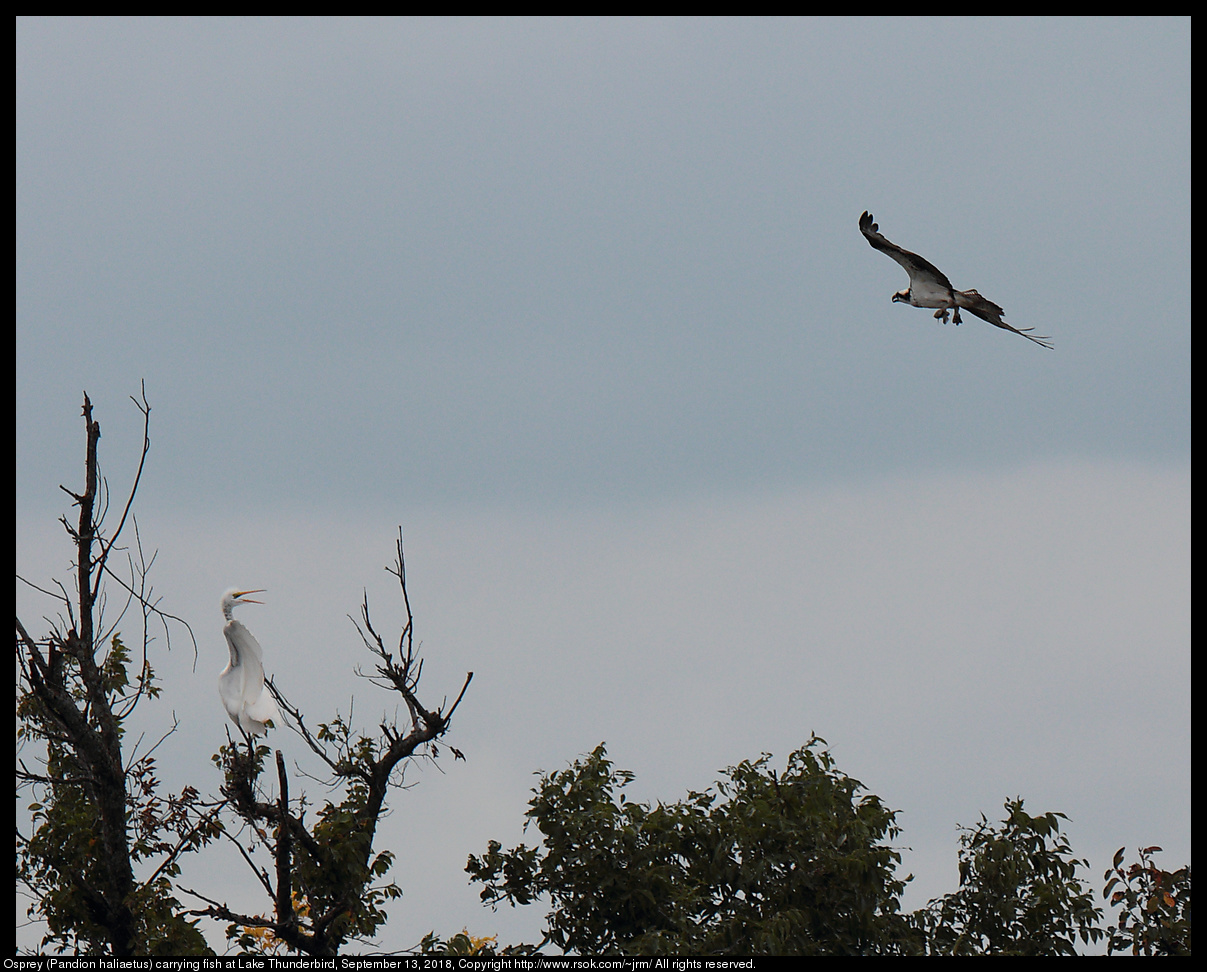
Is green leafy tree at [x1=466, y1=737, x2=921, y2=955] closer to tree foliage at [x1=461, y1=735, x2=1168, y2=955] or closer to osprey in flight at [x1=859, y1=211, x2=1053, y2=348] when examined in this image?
tree foliage at [x1=461, y1=735, x2=1168, y2=955]

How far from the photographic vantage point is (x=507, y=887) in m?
11.1

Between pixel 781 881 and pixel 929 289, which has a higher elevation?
pixel 929 289

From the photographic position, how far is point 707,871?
1076 centimetres

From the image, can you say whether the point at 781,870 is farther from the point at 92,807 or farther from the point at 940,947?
the point at 92,807

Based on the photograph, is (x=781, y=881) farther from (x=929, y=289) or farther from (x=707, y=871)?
(x=929, y=289)

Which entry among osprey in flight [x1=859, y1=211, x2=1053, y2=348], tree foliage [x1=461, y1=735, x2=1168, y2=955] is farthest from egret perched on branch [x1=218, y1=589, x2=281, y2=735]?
osprey in flight [x1=859, y1=211, x2=1053, y2=348]

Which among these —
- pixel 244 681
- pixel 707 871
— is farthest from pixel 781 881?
pixel 244 681

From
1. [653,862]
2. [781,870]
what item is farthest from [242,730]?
[781,870]

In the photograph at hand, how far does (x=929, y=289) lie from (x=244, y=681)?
6876 millimetres

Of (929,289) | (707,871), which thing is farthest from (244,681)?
(929,289)
